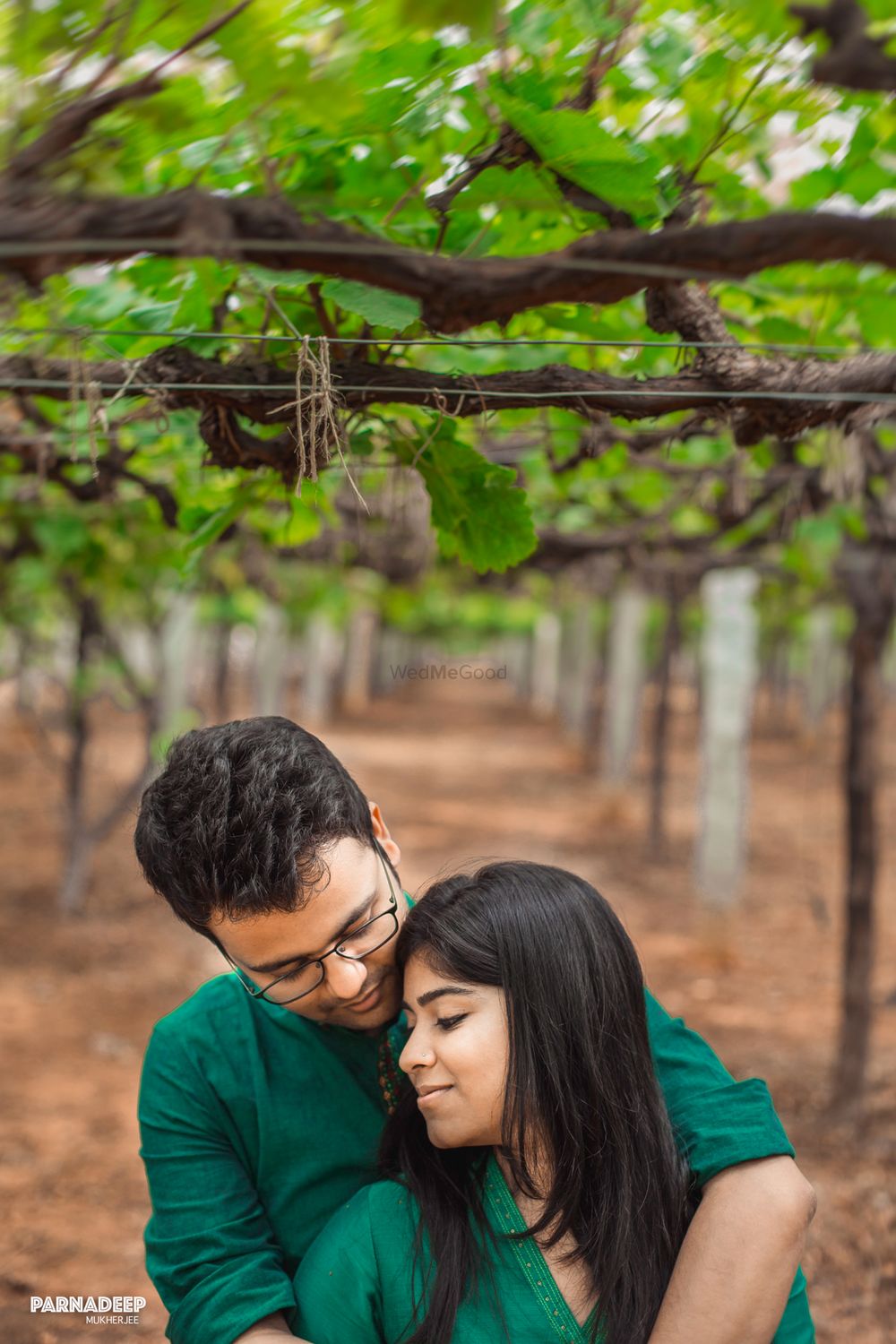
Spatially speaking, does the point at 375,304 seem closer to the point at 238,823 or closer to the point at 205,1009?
the point at 238,823

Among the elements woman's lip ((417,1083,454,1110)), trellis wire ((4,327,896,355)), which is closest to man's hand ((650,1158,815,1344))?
woman's lip ((417,1083,454,1110))

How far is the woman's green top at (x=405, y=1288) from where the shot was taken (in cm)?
170

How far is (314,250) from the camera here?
1456 millimetres

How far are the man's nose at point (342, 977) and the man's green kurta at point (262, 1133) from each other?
261 millimetres

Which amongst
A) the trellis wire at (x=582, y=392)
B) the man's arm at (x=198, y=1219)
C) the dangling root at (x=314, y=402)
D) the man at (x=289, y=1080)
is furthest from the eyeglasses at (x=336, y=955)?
the trellis wire at (x=582, y=392)

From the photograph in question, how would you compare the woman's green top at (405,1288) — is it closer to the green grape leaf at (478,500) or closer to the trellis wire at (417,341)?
the green grape leaf at (478,500)

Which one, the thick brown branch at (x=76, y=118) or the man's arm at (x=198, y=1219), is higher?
the thick brown branch at (x=76, y=118)

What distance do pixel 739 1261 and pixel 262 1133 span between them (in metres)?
0.80

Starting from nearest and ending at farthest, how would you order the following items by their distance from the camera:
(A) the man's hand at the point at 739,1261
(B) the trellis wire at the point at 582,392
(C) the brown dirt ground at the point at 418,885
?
1. (A) the man's hand at the point at 739,1261
2. (B) the trellis wire at the point at 582,392
3. (C) the brown dirt ground at the point at 418,885

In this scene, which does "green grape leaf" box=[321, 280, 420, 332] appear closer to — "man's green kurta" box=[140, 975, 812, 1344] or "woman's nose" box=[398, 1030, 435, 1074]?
"woman's nose" box=[398, 1030, 435, 1074]

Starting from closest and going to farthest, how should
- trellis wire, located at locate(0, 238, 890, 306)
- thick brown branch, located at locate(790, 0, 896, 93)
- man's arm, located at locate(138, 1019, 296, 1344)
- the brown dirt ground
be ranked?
trellis wire, located at locate(0, 238, 890, 306) → man's arm, located at locate(138, 1019, 296, 1344) → thick brown branch, located at locate(790, 0, 896, 93) → the brown dirt ground

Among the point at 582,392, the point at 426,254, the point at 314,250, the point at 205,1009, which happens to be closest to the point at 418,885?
the point at 205,1009

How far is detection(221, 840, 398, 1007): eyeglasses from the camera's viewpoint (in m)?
1.81

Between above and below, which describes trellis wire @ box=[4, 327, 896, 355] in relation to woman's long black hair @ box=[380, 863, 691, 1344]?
above
